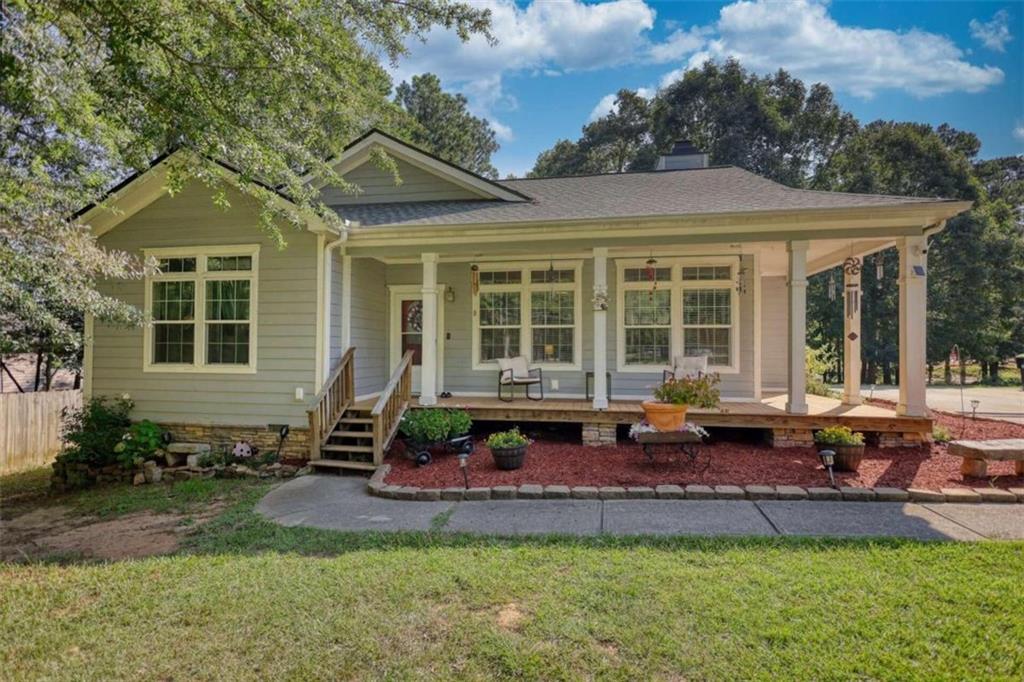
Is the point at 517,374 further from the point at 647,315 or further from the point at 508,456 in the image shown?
the point at 508,456

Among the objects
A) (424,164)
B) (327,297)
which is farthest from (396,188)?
(327,297)

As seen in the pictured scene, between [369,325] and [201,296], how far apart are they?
255 centimetres

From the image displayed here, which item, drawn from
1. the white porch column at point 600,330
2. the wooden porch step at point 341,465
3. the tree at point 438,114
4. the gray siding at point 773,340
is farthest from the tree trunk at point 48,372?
the tree at point 438,114

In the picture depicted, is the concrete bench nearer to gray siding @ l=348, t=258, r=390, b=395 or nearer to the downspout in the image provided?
the downspout

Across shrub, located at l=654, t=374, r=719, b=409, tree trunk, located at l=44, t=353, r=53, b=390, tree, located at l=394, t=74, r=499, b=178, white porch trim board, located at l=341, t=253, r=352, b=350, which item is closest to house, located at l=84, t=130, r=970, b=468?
white porch trim board, located at l=341, t=253, r=352, b=350

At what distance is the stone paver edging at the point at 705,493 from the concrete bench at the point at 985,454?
1.16ft

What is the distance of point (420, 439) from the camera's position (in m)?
6.74

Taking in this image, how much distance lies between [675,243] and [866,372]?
23.2 metres

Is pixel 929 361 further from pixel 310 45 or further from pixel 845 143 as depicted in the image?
pixel 310 45

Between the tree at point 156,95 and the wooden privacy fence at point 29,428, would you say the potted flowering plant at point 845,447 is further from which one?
the wooden privacy fence at point 29,428

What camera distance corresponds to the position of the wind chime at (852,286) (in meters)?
8.30

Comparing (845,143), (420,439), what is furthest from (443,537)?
(845,143)

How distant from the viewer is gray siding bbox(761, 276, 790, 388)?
10867 millimetres

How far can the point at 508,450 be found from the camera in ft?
20.1
